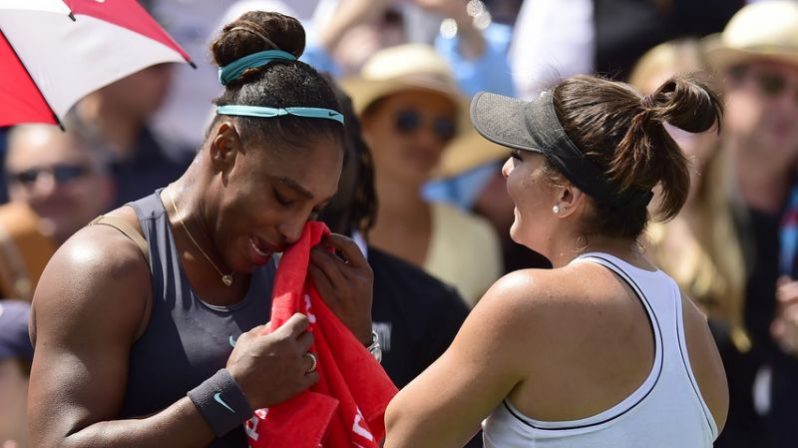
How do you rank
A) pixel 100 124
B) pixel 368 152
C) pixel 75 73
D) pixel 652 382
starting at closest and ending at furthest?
pixel 652 382, pixel 75 73, pixel 368 152, pixel 100 124

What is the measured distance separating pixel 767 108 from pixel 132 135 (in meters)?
2.62

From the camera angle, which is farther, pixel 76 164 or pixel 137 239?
pixel 76 164

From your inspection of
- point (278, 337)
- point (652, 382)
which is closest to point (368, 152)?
point (278, 337)

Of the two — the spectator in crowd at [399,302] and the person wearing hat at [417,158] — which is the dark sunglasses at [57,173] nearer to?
the person wearing hat at [417,158]

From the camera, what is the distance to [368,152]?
4.14 metres

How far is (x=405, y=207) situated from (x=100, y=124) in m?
1.28

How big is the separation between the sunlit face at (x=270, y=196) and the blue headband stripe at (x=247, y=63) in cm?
17

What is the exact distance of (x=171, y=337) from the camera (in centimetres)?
280

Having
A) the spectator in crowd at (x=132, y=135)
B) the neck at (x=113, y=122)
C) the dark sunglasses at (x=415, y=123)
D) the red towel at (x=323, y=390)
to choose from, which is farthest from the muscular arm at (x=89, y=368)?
the dark sunglasses at (x=415, y=123)

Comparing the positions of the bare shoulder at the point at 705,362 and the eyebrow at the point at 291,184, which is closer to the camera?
the bare shoulder at the point at 705,362

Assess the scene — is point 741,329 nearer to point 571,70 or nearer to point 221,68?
point 571,70

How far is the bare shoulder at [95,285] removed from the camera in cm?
269

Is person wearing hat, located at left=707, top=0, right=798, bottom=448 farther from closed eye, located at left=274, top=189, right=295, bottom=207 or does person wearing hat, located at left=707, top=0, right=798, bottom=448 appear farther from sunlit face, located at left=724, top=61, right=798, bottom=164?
closed eye, located at left=274, top=189, right=295, bottom=207

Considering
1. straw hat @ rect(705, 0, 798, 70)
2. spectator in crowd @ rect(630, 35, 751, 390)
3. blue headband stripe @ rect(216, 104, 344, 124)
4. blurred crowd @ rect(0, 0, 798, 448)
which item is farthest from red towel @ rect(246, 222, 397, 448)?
straw hat @ rect(705, 0, 798, 70)
